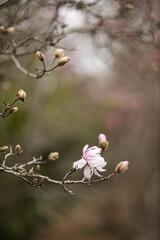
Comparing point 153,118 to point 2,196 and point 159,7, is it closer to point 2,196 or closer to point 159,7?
point 2,196

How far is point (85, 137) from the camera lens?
5.59 meters

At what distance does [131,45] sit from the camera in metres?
2.27

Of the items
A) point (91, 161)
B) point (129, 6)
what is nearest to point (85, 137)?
point (129, 6)

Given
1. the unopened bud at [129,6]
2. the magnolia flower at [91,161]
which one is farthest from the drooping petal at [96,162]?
the unopened bud at [129,6]

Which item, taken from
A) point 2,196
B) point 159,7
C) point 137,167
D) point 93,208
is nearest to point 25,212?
point 2,196

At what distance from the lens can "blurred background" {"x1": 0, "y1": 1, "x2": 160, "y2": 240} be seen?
439 cm

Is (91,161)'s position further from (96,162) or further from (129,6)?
(129,6)

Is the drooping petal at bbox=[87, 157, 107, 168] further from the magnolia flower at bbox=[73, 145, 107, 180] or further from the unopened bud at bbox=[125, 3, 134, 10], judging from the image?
the unopened bud at bbox=[125, 3, 134, 10]

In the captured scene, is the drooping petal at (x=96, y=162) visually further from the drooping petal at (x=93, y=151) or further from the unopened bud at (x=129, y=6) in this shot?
the unopened bud at (x=129, y=6)

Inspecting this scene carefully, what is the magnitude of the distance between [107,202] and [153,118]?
8.57 feet

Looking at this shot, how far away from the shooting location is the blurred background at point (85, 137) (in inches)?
173

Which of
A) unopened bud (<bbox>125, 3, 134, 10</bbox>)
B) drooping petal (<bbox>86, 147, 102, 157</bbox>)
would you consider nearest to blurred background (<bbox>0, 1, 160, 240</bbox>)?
unopened bud (<bbox>125, 3, 134, 10</bbox>)

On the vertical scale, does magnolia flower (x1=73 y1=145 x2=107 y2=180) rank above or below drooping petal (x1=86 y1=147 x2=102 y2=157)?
below

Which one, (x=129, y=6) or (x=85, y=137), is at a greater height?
(x=85, y=137)
